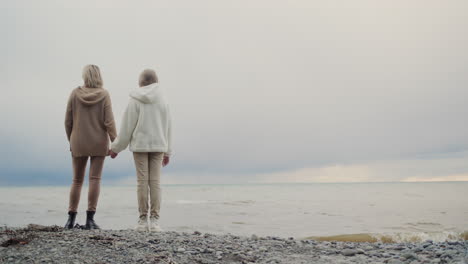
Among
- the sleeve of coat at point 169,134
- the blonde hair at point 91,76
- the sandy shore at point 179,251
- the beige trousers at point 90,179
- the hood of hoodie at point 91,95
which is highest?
the blonde hair at point 91,76

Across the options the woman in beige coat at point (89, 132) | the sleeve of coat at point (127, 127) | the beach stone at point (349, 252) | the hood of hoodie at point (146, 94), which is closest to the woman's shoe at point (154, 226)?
the woman in beige coat at point (89, 132)

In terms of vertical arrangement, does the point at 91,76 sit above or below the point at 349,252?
above

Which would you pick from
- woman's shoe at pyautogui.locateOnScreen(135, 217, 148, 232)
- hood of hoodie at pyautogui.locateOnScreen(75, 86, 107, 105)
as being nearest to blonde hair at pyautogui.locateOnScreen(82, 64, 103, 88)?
hood of hoodie at pyautogui.locateOnScreen(75, 86, 107, 105)

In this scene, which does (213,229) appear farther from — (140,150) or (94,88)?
(94,88)


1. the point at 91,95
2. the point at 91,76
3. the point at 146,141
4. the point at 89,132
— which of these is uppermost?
the point at 91,76

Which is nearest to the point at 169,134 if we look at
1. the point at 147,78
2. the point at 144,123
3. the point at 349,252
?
the point at 144,123

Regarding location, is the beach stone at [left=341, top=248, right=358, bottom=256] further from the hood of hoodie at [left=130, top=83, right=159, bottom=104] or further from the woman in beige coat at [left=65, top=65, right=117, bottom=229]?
the woman in beige coat at [left=65, top=65, right=117, bottom=229]

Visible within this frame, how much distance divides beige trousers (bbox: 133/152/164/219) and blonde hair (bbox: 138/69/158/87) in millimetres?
1323

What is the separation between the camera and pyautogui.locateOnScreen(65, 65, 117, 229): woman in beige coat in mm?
6332

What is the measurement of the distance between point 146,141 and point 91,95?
1259mm

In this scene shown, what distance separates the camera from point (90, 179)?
631 cm

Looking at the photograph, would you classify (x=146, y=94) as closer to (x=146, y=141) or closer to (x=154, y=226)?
(x=146, y=141)

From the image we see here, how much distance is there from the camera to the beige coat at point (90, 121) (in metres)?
6.33

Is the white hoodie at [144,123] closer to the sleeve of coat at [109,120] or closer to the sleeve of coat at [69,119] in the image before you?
the sleeve of coat at [109,120]
